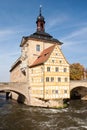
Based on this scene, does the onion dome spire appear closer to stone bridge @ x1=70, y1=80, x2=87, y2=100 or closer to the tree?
stone bridge @ x1=70, y1=80, x2=87, y2=100

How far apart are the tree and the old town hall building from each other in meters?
16.3

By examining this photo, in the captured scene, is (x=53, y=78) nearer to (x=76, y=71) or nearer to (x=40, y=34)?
(x=40, y=34)

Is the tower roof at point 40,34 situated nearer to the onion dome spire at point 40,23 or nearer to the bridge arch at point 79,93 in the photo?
the onion dome spire at point 40,23

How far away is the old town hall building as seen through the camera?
2989cm

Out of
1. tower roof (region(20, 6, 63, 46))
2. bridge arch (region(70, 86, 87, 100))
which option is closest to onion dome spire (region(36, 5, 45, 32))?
tower roof (region(20, 6, 63, 46))

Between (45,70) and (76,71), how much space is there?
861 inches

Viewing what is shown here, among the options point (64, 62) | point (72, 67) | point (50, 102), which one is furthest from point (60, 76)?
point (72, 67)

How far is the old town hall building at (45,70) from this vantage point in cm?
2989

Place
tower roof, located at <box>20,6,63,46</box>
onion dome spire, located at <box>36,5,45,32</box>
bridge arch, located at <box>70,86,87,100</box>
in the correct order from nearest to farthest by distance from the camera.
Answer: tower roof, located at <box>20,6,63,46</box> < onion dome spire, located at <box>36,5,45,32</box> < bridge arch, located at <box>70,86,87,100</box>

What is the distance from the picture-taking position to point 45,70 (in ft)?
97.6

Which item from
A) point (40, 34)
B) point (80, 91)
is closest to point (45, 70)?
point (40, 34)

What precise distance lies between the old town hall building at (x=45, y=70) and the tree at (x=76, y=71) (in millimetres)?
16324

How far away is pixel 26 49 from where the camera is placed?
3553 centimetres

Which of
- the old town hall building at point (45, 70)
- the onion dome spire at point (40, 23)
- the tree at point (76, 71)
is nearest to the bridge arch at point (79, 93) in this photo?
the tree at point (76, 71)
